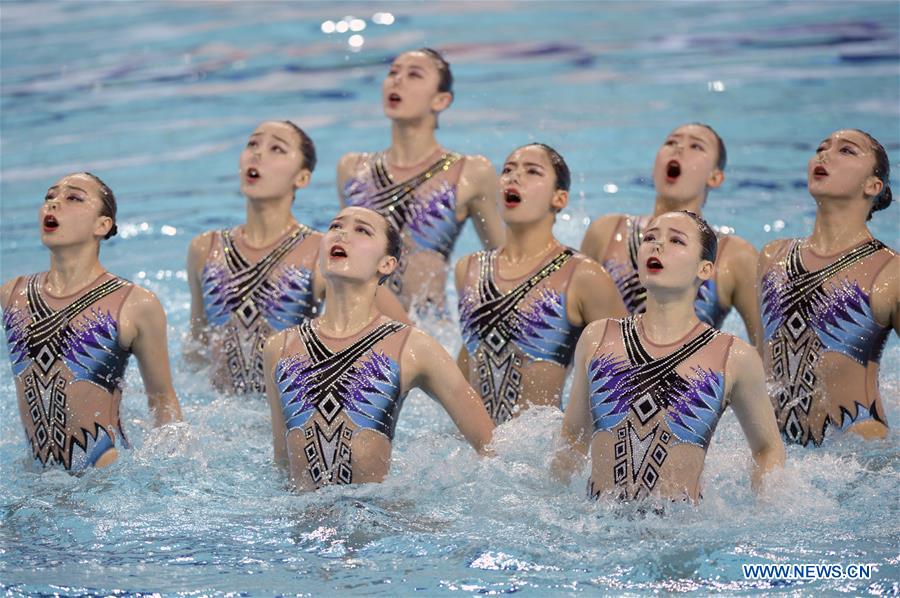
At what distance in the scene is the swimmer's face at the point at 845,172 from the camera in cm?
606

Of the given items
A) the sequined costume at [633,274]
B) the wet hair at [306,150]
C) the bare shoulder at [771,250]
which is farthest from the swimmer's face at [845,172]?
the wet hair at [306,150]

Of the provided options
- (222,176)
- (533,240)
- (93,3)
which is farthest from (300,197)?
(93,3)

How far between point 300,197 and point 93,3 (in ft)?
24.7

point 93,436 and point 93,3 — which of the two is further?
point 93,3

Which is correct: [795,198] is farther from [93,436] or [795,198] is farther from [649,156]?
[93,436]

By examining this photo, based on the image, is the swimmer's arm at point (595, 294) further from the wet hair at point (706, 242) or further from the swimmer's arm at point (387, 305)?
the wet hair at point (706, 242)

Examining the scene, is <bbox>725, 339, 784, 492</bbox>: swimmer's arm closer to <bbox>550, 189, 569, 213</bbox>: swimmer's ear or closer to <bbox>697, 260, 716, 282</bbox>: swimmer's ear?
<bbox>697, 260, 716, 282</bbox>: swimmer's ear

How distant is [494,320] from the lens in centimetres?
642

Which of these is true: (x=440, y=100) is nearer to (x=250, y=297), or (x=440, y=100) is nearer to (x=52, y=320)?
(x=250, y=297)

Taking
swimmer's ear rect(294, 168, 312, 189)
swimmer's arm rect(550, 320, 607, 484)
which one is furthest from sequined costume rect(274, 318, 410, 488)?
swimmer's ear rect(294, 168, 312, 189)

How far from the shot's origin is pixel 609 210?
10547 mm

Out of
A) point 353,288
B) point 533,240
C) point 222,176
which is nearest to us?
point 353,288

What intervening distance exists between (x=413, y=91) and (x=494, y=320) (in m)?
1.91

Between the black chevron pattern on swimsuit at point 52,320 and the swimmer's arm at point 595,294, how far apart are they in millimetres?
1975
